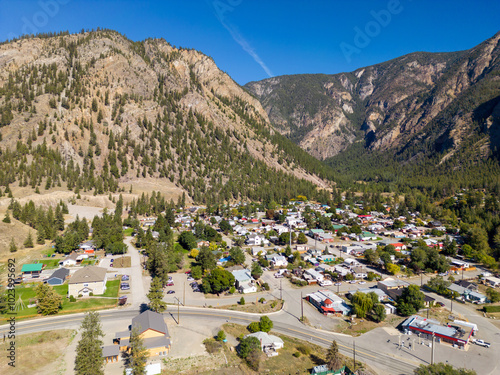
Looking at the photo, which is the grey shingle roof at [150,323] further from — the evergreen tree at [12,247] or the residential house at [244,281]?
the evergreen tree at [12,247]

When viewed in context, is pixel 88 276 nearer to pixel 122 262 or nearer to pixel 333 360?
pixel 122 262

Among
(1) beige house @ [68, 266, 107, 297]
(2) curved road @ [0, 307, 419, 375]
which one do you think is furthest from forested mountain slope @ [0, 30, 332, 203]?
(2) curved road @ [0, 307, 419, 375]

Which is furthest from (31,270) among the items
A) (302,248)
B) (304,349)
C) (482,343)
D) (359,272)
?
(482,343)

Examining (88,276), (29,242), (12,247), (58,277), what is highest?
(29,242)

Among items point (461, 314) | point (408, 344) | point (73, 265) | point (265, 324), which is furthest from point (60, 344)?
point (461, 314)

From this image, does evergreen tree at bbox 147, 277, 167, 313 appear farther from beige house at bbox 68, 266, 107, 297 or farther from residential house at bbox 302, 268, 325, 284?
residential house at bbox 302, 268, 325, 284

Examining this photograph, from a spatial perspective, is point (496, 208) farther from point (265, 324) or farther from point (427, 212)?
point (265, 324)

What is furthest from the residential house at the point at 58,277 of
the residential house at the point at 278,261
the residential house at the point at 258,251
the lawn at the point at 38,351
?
the residential house at the point at 278,261
